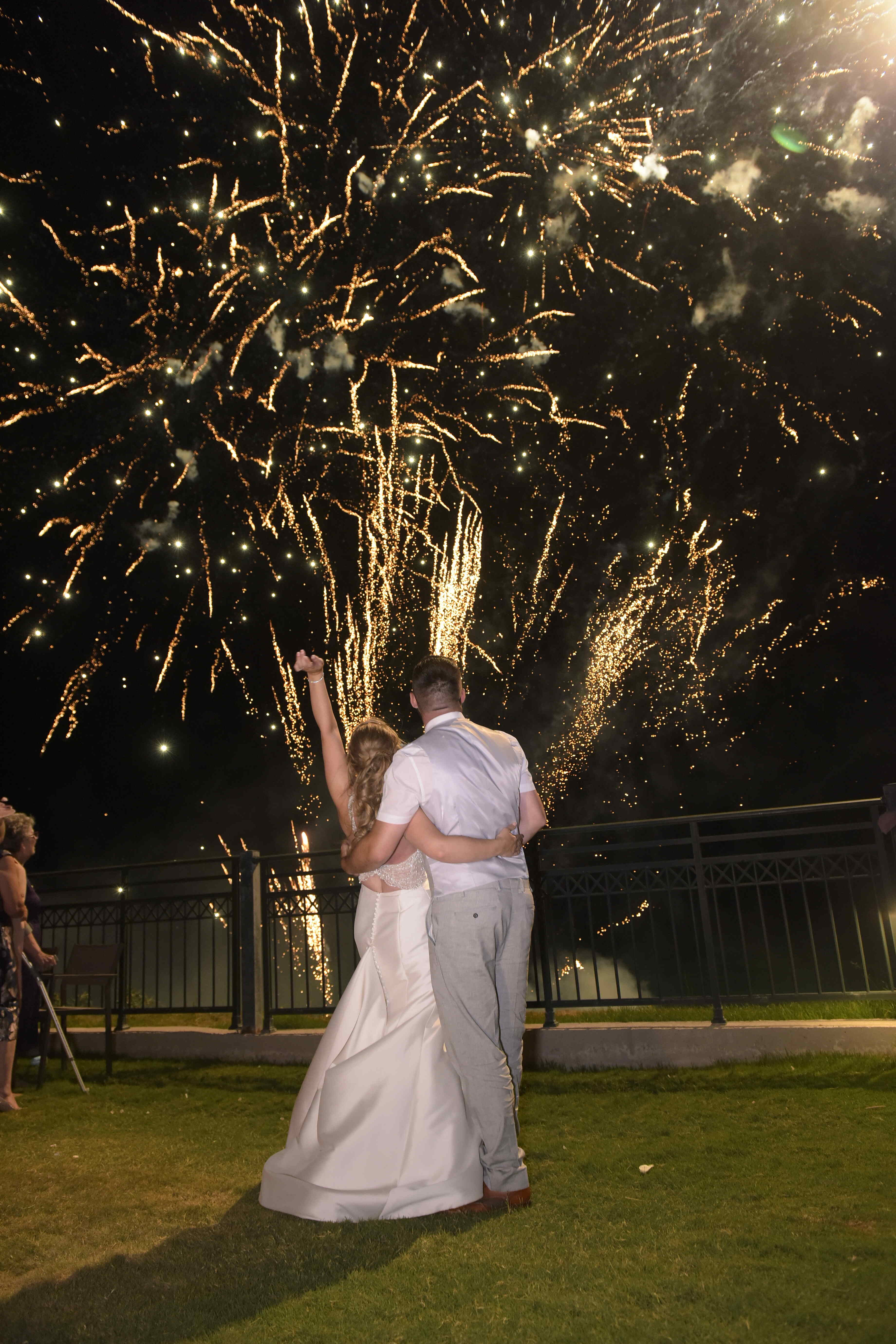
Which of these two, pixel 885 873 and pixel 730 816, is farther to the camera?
pixel 730 816

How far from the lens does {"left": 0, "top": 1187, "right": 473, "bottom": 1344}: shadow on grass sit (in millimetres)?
2744

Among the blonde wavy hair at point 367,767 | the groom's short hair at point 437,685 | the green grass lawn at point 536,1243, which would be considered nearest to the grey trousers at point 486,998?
the green grass lawn at point 536,1243

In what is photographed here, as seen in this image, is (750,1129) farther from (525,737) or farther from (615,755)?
(615,755)

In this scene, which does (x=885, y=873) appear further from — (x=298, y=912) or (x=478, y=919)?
(x=298, y=912)

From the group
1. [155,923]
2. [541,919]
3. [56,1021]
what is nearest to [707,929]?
[541,919]

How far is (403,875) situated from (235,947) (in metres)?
5.04

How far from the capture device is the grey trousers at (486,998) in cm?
355

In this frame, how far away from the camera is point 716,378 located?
27766 millimetres

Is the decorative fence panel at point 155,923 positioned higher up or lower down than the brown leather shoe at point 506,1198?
higher up

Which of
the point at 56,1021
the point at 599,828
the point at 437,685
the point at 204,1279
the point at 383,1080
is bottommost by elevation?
the point at 204,1279

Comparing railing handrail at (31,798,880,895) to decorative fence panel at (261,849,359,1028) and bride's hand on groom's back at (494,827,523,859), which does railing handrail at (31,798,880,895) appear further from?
bride's hand on groom's back at (494,827,523,859)

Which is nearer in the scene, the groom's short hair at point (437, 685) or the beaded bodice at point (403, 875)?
the groom's short hair at point (437, 685)

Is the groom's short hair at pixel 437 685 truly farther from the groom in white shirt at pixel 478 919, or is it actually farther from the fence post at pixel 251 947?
the fence post at pixel 251 947

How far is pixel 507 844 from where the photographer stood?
144 inches
